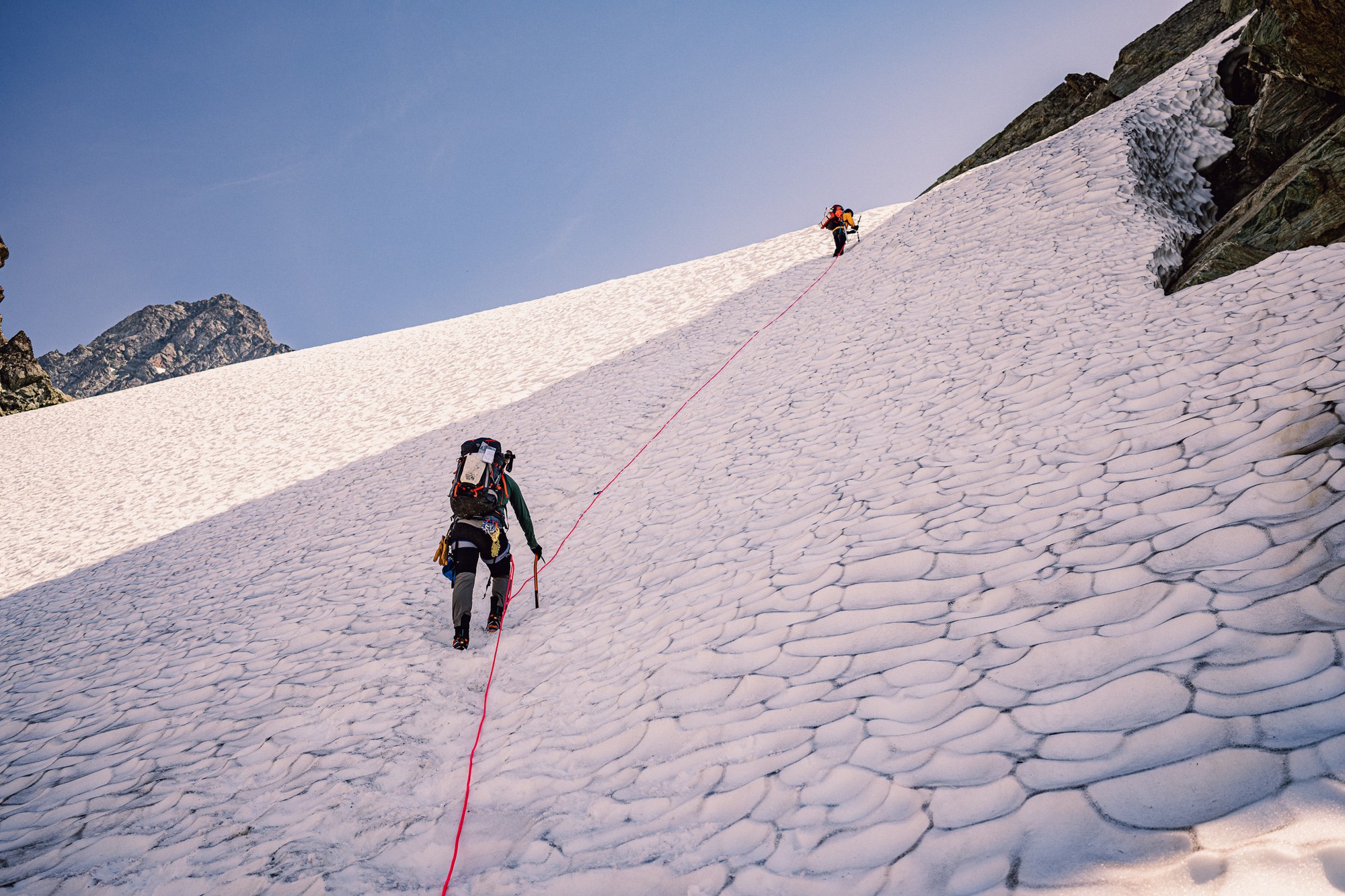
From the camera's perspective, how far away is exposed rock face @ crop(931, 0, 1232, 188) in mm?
13219

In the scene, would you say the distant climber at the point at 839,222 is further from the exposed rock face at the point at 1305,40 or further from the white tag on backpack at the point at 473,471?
the white tag on backpack at the point at 473,471

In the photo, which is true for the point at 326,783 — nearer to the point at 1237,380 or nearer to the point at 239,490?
the point at 1237,380

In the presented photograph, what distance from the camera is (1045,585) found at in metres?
3.33

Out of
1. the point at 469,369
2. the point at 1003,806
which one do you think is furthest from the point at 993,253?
the point at 469,369

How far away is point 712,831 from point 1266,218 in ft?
25.7

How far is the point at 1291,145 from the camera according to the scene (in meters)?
7.49

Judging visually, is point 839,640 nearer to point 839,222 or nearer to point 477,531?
point 477,531

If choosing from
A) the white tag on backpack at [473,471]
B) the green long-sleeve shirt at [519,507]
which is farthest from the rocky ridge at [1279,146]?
the white tag on backpack at [473,471]

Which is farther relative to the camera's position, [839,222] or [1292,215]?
[839,222]

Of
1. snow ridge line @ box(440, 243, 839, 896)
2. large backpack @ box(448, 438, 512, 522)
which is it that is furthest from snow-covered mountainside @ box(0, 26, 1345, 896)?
large backpack @ box(448, 438, 512, 522)

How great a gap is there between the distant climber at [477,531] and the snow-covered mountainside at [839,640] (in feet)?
1.11

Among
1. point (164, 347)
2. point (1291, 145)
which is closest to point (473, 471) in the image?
point (1291, 145)

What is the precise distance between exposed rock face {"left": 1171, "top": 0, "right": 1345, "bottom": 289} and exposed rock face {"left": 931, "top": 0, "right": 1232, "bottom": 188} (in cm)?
610

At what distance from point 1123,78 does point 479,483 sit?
17591 millimetres
